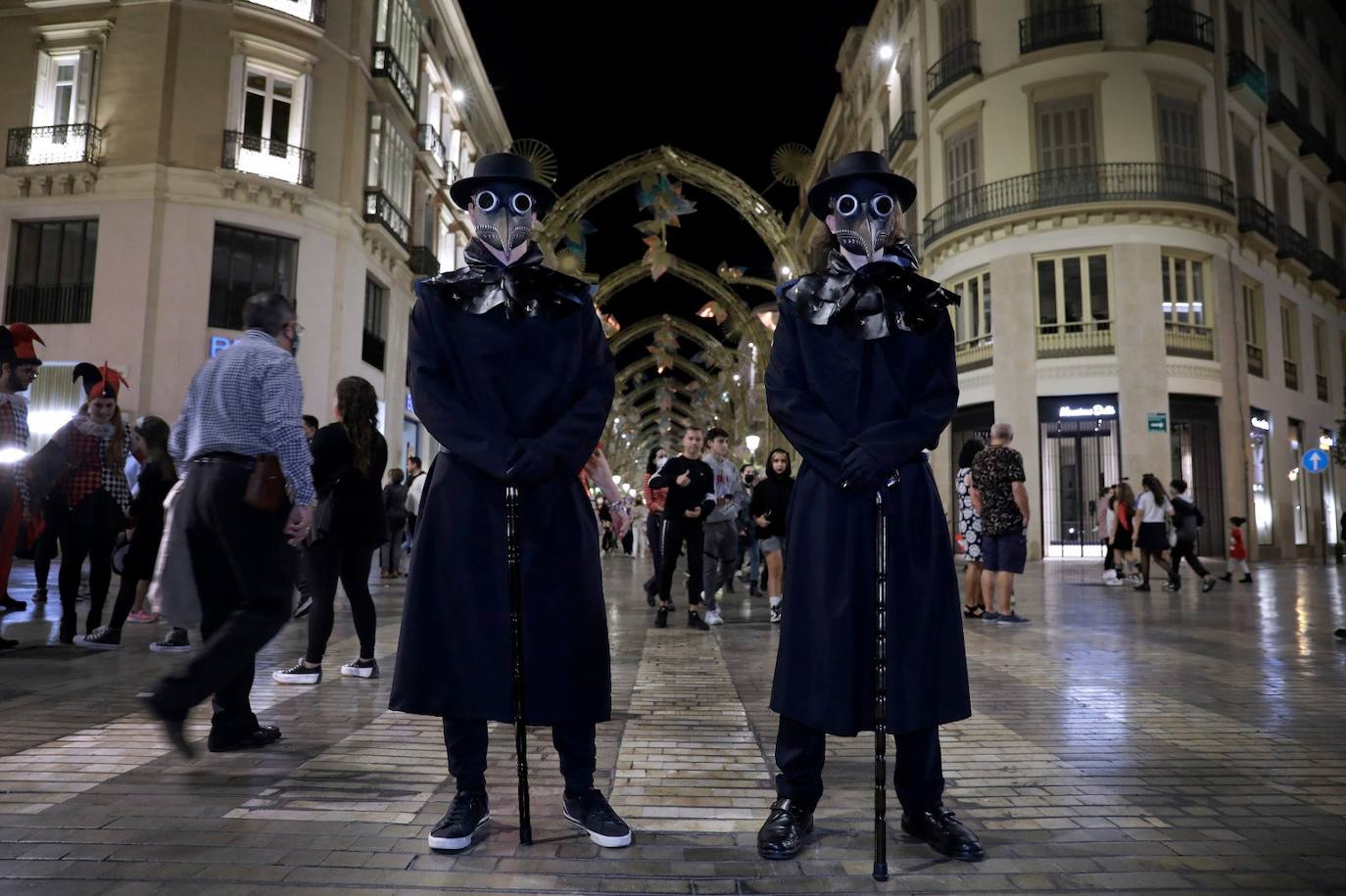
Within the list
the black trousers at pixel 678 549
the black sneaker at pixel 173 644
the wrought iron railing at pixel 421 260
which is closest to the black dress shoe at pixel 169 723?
the black sneaker at pixel 173 644

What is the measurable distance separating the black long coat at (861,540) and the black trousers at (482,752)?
687 millimetres

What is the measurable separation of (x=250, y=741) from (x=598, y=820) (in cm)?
207

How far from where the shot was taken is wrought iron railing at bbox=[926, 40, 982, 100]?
23.8 metres

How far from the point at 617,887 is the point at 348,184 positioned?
22.3 meters

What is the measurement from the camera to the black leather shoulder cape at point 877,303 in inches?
121

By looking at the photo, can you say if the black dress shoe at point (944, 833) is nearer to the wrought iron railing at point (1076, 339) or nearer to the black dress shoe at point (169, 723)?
the black dress shoe at point (169, 723)

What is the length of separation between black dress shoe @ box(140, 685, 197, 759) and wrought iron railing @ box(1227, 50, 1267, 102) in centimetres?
2925

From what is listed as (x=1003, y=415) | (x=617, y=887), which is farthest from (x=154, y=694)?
(x=1003, y=415)

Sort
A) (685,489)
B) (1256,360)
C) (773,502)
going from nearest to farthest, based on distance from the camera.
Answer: (685,489), (773,502), (1256,360)

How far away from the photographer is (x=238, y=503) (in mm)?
3736

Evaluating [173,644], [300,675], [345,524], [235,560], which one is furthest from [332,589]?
[235,560]

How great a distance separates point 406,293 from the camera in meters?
26.8

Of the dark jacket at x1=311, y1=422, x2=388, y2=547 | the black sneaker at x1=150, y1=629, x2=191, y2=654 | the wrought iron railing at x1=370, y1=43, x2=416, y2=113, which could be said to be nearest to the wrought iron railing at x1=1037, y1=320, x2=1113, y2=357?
the wrought iron railing at x1=370, y1=43, x2=416, y2=113

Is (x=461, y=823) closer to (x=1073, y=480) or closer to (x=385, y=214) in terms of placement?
(x=1073, y=480)
